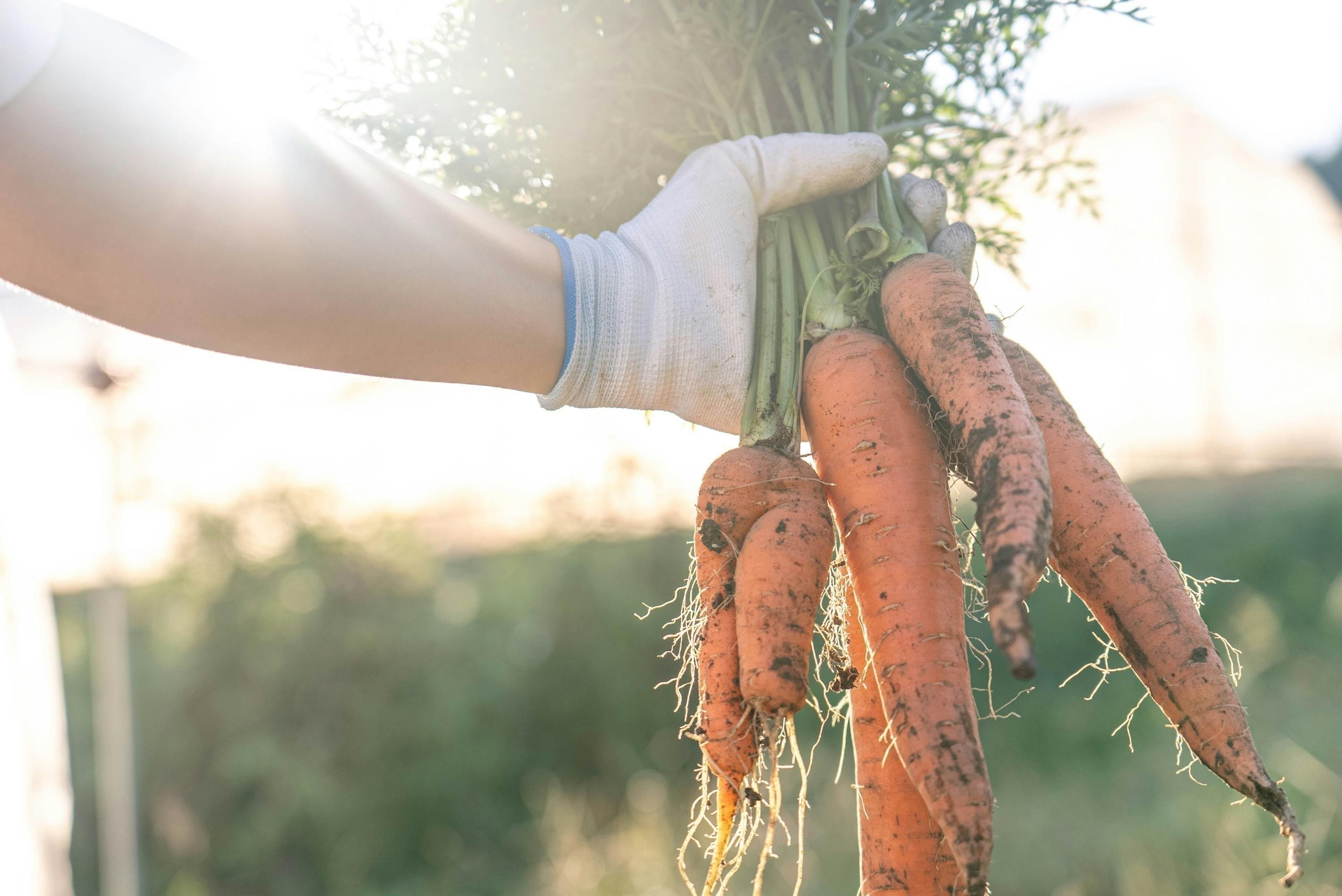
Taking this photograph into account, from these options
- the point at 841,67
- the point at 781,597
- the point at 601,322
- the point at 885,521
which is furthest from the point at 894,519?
the point at 841,67

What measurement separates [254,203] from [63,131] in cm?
13

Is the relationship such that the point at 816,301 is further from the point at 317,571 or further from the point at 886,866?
the point at 317,571

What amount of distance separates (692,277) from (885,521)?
0.38 m

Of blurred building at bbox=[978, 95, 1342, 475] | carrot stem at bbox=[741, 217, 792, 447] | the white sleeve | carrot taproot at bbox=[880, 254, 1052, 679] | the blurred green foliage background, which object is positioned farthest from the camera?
blurred building at bbox=[978, 95, 1342, 475]

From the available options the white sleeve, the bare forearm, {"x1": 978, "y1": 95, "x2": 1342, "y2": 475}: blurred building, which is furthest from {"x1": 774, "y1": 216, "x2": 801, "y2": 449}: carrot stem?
{"x1": 978, "y1": 95, "x2": 1342, "y2": 475}: blurred building

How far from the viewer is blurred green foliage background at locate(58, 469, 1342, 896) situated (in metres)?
3.55

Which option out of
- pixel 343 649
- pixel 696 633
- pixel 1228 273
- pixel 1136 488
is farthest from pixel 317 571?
pixel 1228 273

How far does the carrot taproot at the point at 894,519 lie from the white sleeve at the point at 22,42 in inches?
31.0

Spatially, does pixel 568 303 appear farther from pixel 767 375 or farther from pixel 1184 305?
pixel 1184 305

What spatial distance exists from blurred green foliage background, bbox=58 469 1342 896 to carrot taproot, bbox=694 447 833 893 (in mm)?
2463

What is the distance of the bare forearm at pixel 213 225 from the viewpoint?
64cm

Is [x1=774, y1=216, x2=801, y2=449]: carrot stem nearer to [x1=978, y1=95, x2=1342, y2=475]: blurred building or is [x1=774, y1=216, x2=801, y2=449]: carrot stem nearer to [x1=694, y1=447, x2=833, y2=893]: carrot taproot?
[x1=694, y1=447, x2=833, y2=893]: carrot taproot

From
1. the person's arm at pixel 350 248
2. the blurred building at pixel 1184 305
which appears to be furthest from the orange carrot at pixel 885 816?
the blurred building at pixel 1184 305

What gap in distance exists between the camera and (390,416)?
4.51 meters
